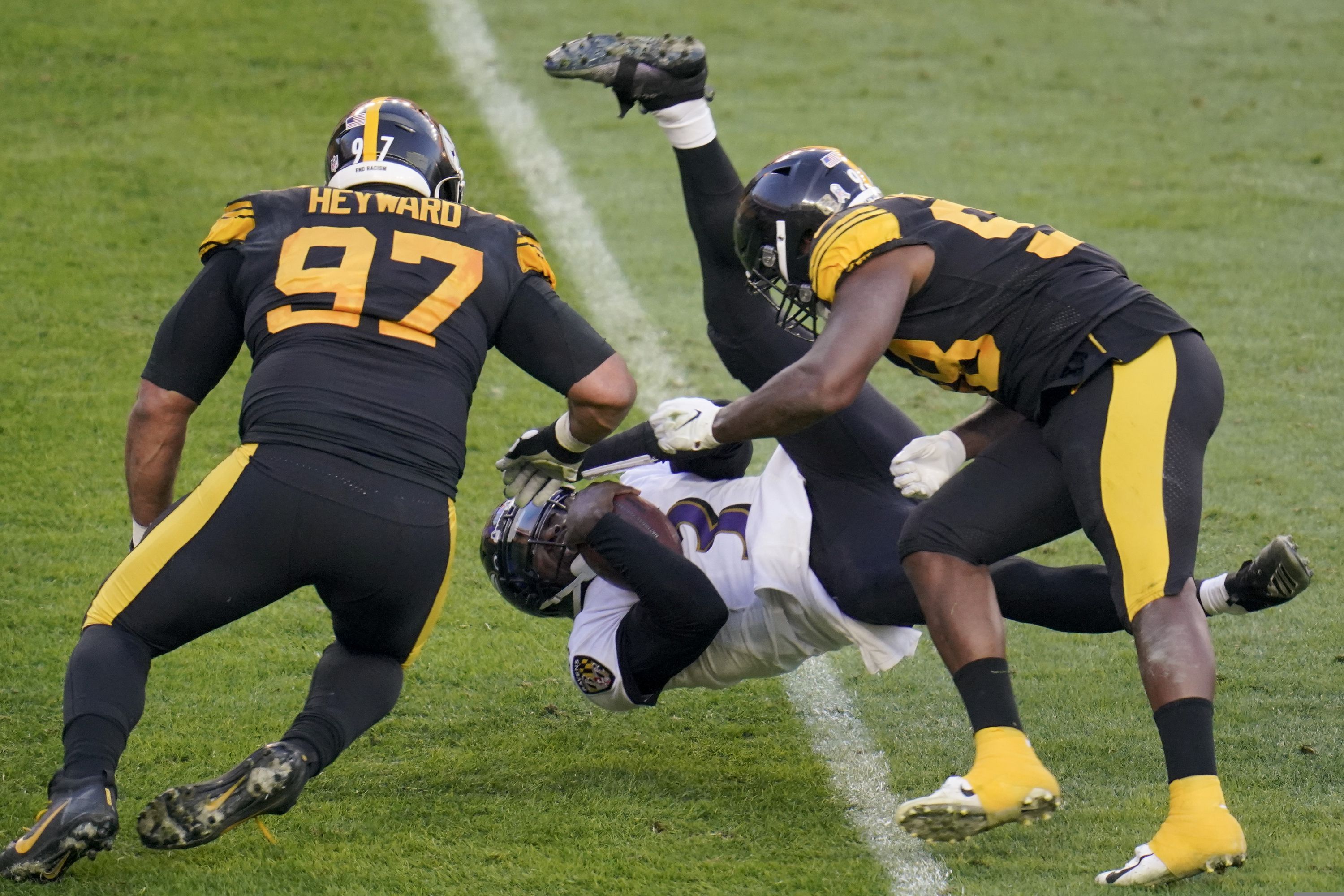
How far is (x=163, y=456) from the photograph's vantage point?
345 cm

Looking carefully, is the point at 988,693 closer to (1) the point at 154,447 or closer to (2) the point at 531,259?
(2) the point at 531,259

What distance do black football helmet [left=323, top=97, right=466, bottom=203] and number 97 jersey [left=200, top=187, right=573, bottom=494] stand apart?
0.14 metres

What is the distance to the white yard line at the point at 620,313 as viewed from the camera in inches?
136

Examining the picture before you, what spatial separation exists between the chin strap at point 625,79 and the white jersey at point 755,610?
116cm

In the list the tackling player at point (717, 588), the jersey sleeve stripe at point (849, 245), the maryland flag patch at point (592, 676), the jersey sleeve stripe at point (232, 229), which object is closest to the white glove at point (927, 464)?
the tackling player at point (717, 588)

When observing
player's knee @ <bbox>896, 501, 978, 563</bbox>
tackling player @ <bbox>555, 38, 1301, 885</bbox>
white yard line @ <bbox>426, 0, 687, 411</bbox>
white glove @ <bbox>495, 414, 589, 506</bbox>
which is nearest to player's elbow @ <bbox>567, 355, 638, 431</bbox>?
tackling player @ <bbox>555, 38, 1301, 885</bbox>

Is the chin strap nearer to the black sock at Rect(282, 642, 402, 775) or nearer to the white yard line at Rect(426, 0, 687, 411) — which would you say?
the black sock at Rect(282, 642, 402, 775)

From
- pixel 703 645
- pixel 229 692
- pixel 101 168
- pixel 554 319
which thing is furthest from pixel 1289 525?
pixel 101 168

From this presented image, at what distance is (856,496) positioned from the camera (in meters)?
4.00

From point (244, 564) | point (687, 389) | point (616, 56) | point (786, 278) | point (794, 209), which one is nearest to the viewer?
point (244, 564)

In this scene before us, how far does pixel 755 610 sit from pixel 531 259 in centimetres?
105

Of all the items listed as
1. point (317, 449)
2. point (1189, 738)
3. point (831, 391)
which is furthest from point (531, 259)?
point (1189, 738)

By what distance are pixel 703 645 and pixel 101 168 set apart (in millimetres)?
5583

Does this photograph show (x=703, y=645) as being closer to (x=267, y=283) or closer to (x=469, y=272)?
(x=469, y=272)
